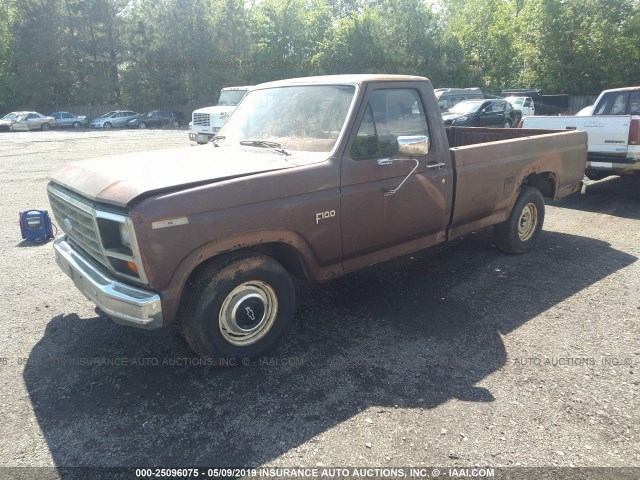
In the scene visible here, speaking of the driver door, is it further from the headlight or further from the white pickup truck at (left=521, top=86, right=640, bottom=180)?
the white pickup truck at (left=521, top=86, right=640, bottom=180)

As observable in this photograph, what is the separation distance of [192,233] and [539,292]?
11.7ft

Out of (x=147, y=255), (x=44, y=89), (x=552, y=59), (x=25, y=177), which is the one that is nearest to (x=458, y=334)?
(x=147, y=255)

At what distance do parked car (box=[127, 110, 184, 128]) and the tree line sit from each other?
420cm

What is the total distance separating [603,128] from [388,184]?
20.0ft

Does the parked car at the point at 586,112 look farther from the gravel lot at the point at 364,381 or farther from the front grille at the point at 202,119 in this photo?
the front grille at the point at 202,119

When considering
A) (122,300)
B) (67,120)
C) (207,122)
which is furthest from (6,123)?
(122,300)

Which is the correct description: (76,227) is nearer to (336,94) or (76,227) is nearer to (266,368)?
(266,368)

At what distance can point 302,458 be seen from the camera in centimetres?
272

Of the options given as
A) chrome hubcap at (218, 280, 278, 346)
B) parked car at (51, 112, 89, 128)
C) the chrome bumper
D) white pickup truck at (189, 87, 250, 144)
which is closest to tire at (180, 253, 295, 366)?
chrome hubcap at (218, 280, 278, 346)

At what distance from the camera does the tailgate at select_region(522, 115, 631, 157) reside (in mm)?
7898

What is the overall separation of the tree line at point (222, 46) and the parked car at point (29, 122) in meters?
9.14

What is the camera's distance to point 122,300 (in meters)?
3.04

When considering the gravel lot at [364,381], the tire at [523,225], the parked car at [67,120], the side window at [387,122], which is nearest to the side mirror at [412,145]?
the side window at [387,122]

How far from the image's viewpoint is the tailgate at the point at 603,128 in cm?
Result: 790
